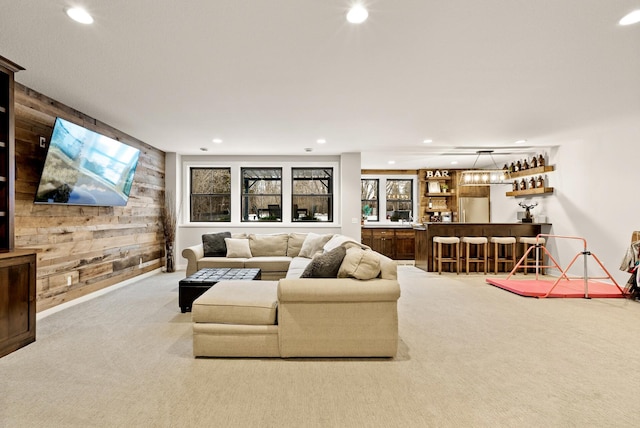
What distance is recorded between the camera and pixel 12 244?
302 centimetres

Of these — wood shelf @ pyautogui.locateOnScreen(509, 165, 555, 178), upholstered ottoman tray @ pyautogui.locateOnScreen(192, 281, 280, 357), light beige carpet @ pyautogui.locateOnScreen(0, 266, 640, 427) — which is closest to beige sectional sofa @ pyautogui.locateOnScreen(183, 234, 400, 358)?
upholstered ottoman tray @ pyautogui.locateOnScreen(192, 281, 280, 357)

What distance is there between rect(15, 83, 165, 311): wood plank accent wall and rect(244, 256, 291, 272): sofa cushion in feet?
6.84

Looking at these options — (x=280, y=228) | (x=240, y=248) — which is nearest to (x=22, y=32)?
(x=240, y=248)

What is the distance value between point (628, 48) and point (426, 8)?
6.38 feet

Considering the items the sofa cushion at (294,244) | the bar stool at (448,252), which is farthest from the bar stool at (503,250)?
the sofa cushion at (294,244)

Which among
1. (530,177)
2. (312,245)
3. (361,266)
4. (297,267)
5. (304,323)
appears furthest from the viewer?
(530,177)

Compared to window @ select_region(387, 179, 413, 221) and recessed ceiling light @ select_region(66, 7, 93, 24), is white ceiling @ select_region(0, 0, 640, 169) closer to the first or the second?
recessed ceiling light @ select_region(66, 7, 93, 24)

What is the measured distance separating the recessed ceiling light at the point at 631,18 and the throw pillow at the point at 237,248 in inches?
211

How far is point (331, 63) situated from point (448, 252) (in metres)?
5.32

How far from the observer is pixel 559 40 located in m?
2.62

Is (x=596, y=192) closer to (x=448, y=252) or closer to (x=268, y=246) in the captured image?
(x=448, y=252)

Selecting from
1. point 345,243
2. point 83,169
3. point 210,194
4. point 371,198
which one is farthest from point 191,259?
point 371,198

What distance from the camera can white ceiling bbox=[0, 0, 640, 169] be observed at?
7.47ft

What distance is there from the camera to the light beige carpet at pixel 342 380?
1.95 meters
